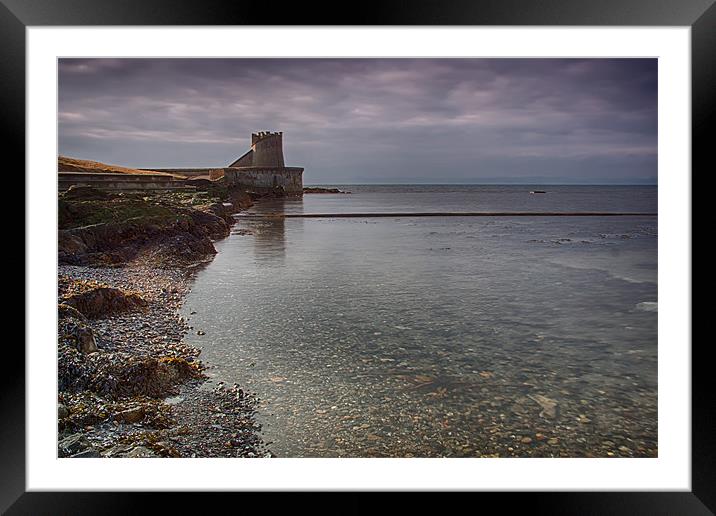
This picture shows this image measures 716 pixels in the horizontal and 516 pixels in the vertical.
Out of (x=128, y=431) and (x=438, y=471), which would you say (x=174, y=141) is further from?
(x=438, y=471)

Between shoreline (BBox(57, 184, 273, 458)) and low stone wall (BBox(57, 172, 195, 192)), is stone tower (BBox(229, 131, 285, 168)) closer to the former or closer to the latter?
low stone wall (BBox(57, 172, 195, 192))

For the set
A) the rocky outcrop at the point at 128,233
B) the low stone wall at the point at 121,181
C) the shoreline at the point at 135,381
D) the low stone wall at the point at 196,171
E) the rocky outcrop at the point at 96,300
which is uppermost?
the low stone wall at the point at 196,171

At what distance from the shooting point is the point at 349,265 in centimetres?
592

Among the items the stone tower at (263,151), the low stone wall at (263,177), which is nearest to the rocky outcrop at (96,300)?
the low stone wall at (263,177)

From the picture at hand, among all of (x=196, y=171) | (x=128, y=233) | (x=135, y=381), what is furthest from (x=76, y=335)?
(x=196, y=171)

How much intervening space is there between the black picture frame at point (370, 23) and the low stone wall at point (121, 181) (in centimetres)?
444

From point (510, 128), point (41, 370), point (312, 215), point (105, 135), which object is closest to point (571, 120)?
point (510, 128)

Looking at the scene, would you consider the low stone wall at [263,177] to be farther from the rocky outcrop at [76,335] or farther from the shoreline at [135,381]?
the rocky outcrop at [76,335]

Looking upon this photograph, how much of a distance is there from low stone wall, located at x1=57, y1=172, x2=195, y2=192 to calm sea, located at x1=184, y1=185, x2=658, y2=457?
1109 mm

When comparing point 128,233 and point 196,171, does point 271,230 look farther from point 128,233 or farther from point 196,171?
point 128,233

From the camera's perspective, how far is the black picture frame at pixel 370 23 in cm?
148

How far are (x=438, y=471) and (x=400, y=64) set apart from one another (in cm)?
1089

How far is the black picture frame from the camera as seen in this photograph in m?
1.48

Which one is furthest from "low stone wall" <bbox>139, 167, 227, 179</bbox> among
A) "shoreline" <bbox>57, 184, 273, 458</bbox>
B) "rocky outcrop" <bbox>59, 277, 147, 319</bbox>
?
"rocky outcrop" <bbox>59, 277, 147, 319</bbox>
